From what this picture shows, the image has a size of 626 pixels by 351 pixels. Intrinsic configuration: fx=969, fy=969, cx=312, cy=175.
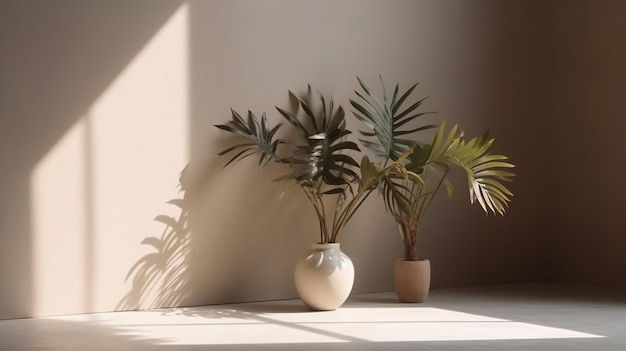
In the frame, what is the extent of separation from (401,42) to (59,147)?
2168 mm

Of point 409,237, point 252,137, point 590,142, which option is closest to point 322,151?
point 252,137

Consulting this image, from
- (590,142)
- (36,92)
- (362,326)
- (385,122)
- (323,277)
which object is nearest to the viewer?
(362,326)

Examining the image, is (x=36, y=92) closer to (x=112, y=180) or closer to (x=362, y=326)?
(x=112, y=180)

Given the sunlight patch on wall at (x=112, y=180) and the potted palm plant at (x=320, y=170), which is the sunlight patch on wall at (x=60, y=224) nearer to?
the sunlight patch on wall at (x=112, y=180)

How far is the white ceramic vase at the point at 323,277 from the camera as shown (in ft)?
16.1

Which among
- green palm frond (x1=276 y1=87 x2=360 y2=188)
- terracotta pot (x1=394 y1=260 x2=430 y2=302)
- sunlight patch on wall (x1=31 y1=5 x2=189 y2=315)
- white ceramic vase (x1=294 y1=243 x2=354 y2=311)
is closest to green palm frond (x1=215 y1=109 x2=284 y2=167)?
green palm frond (x1=276 y1=87 x2=360 y2=188)

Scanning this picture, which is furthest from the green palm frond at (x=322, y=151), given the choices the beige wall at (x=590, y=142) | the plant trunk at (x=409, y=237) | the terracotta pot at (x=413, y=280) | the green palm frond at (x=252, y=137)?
the beige wall at (x=590, y=142)

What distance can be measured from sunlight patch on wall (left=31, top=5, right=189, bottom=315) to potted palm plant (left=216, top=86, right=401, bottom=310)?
0.35 meters

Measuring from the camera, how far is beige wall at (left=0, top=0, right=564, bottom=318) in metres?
4.78

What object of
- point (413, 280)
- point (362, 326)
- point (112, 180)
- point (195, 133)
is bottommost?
point (362, 326)

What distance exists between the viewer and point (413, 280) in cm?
525

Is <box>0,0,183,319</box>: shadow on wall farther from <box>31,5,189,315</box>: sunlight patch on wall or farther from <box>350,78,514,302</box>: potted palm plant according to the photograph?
<box>350,78,514,302</box>: potted palm plant

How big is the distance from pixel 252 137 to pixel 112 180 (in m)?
0.76

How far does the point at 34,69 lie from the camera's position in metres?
4.78
